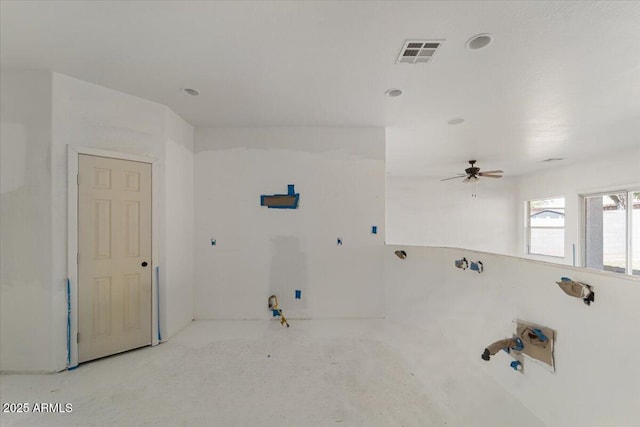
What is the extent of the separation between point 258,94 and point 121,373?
3.03 metres

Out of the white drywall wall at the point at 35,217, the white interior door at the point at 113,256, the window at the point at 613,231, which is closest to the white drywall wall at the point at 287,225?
the white interior door at the point at 113,256

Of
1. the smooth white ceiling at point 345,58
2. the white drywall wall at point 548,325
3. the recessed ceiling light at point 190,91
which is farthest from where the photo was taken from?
the recessed ceiling light at point 190,91

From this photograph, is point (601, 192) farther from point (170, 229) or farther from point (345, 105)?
point (170, 229)

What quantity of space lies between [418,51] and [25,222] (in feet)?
12.4

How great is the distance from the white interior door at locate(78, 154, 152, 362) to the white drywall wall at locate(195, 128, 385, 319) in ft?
2.67

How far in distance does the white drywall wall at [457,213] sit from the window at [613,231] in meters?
2.01

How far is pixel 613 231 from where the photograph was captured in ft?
16.8

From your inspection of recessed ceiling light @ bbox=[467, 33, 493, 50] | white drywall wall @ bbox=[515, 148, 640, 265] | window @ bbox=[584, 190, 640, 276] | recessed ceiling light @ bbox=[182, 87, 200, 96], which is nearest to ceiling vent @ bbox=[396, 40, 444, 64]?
recessed ceiling light @ bbox=[467, 33, 493, 50]

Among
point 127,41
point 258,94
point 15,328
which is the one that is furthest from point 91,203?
point 258,94

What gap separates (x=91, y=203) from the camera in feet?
8.13

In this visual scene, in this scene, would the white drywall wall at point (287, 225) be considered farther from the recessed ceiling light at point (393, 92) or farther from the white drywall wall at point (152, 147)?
the recessed ceiling light at point (393, 92)

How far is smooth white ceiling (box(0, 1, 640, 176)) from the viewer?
1.63 metres

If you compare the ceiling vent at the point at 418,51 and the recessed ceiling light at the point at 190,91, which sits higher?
the ceiling vent at the point at 418,51

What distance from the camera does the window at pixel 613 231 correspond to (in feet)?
15.5
